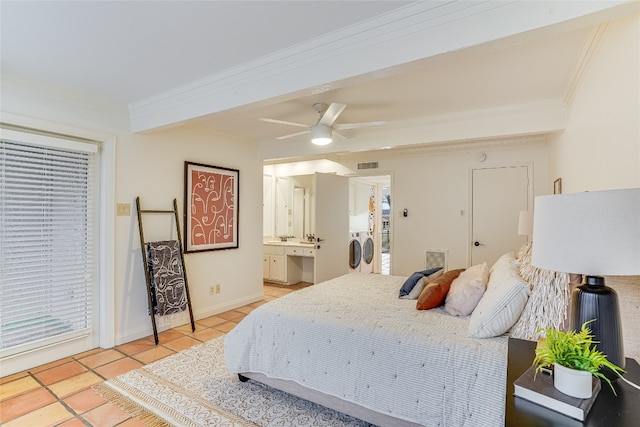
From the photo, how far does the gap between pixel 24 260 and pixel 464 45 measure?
3.55m

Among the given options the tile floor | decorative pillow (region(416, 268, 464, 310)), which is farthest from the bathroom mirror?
decorative pillow (region(416, 268, 464, 310))

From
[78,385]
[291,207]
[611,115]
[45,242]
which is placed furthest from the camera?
[291,207]

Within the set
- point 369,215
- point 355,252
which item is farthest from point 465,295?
point 369,215

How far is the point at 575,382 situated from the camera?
3.43 feet

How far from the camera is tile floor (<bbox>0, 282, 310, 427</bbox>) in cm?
208

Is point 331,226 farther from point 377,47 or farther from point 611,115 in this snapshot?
point 611,115

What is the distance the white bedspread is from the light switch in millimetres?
1813

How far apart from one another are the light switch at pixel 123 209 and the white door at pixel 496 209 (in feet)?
14.9

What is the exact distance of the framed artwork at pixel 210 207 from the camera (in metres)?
3.86

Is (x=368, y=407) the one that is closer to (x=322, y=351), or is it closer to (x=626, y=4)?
(x=322, y=351)

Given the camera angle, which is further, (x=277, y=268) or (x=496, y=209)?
(x=277, y=268)

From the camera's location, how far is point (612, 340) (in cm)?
115

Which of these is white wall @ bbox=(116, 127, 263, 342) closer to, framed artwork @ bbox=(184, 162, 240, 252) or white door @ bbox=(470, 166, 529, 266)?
framed artwork @ bbox=(184, 162, 240, 252)

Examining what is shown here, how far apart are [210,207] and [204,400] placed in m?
2.38
